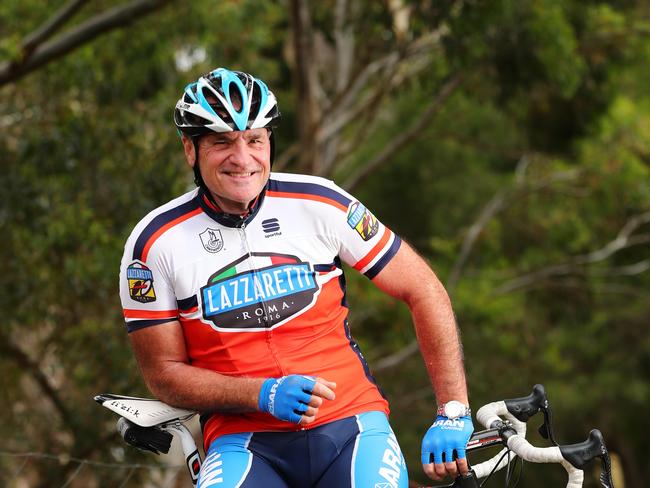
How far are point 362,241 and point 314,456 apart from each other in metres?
0.71

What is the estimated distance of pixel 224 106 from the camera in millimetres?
3660

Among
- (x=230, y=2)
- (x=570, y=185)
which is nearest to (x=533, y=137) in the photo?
(x=570, y=185)

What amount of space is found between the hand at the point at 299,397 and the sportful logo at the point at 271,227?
54 cm

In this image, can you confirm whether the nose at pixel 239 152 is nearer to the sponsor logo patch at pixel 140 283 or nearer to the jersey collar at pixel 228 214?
the jersey collar at pixel 228 214

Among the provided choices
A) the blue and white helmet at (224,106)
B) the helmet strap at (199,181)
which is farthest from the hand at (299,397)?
the blue and white helmet at (224,106)

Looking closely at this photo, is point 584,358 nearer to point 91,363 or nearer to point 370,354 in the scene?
point 370,354

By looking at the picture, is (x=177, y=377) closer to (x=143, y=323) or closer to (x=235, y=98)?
(x=143, y=323)

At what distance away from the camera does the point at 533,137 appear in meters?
20.8

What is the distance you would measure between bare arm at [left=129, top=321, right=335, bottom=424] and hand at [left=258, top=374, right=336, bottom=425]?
5.3 inches

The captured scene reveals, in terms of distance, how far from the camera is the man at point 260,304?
358 centimetres

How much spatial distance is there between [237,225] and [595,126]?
16.9m

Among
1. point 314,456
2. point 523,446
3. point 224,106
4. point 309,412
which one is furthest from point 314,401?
point 224,106

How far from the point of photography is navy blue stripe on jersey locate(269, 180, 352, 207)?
12.3ft

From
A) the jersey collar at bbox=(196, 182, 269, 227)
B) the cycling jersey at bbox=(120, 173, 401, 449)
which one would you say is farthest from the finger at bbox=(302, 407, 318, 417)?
the jersey collar at bbox=(196, 182, 269, 227)
